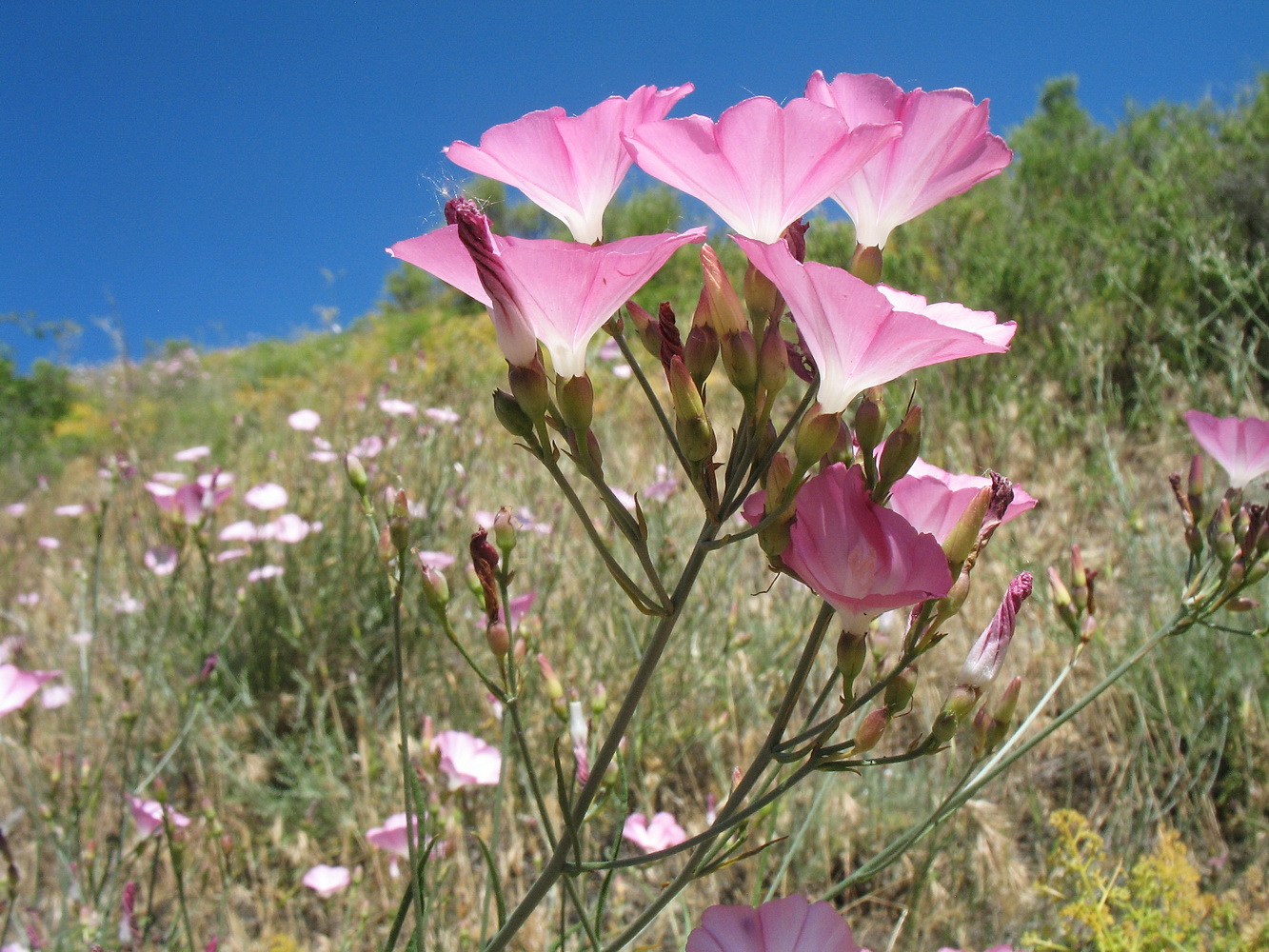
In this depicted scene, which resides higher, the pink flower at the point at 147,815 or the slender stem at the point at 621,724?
the pink flower at the point at 147,815

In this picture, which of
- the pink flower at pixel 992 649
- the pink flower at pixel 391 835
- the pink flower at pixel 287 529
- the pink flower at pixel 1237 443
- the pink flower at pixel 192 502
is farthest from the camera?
the pink flower at pixel 287 529

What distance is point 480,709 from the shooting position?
8.43 feet

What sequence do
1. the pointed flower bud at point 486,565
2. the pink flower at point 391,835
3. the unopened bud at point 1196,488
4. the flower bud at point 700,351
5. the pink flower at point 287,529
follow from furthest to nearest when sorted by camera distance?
the pink flower at point 287,529
the pink flower at point 391,835
the unopened bud at point 1196,488
the pointed flower bud at point 486,565
the flower bud at point 700,351

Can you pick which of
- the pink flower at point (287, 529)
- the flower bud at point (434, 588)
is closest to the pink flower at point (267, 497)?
the pink flower at point (287, 529)

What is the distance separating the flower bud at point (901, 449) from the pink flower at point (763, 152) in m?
0.20

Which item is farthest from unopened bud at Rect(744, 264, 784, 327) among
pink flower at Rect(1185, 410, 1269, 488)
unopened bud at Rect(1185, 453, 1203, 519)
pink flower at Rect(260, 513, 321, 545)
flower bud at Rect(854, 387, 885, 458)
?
pink flower at Rect(260, 513, 321, 545)

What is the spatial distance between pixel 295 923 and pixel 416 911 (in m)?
1.63

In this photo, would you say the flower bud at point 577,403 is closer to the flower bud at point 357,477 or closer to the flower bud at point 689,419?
the flower bud at point 689,419

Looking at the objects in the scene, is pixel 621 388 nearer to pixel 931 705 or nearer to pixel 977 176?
pixel 931 705

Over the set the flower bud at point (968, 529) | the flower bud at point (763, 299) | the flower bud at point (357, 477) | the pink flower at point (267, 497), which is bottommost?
the flower bud at point (968, 529)

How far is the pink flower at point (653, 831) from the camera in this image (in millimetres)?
1834

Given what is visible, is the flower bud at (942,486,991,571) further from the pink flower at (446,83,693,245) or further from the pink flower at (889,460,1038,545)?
the pink flower at (446,83,693,245)

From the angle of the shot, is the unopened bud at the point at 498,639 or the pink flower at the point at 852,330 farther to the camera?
the unopened bud at the point at 498,639

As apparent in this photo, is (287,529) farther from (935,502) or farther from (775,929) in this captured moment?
(935,502)
